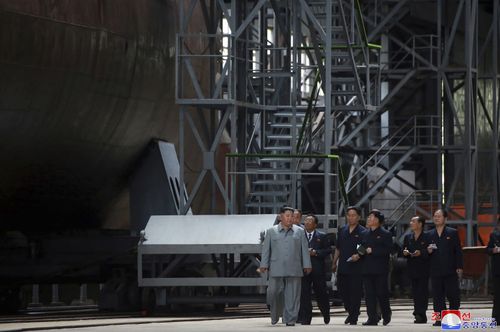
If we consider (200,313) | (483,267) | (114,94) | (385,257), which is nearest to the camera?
(385,257)

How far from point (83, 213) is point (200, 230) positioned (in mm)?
2409

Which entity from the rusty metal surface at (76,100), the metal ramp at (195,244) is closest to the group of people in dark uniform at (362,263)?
the metal ramp at (195,244)

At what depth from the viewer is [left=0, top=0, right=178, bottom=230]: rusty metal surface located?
23.5 metres

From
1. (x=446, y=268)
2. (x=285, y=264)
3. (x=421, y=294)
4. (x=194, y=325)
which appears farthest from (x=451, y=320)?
(x=194, y=325)

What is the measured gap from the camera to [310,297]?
23641 mm

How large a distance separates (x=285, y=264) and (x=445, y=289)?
2584 millimetres

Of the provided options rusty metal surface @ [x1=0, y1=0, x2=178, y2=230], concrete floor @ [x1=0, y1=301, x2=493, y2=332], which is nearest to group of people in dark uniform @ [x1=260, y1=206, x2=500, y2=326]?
concrete floor @ [x1=0, y1=301, x2=493, y2=332]

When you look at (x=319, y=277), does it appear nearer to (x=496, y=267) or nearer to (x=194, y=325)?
(x=194, y=325)

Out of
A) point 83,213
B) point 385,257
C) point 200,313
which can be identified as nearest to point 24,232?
point 83,213

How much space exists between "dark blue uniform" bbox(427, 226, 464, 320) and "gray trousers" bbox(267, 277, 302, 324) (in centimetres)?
212

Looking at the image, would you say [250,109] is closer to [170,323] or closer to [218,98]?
[218,98]

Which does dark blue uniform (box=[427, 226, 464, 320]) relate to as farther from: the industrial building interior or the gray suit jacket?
the industrial building interior

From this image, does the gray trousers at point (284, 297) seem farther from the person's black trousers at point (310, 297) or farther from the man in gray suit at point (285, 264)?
the person's black trousers at point (310, 297)

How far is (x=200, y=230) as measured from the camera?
2622 centimetres
